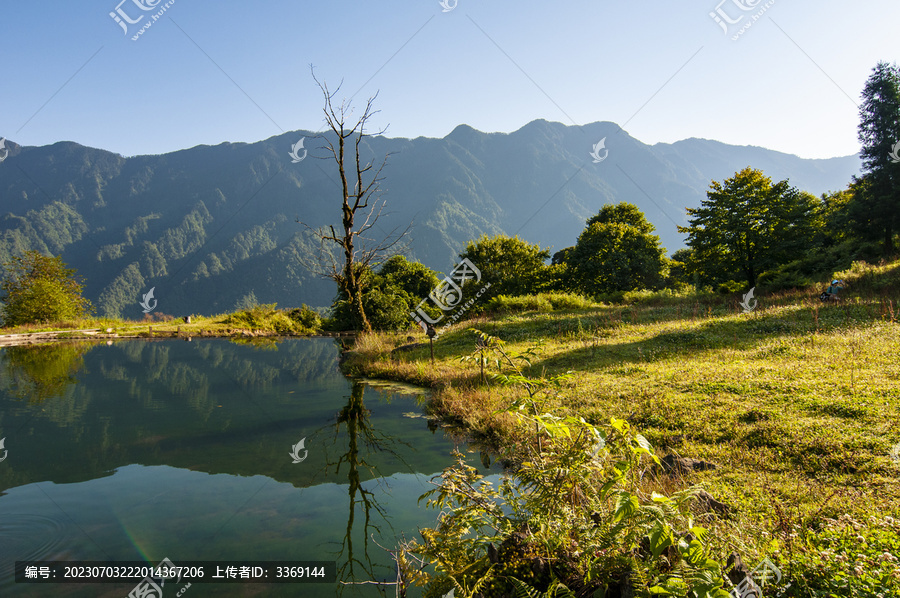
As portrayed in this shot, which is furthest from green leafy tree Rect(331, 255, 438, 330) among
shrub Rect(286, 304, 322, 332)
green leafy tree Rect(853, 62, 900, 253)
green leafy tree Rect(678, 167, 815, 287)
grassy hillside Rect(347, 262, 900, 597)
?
green leafy tree Rect(853, 62, 900, 253)

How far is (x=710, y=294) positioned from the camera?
23312 mm

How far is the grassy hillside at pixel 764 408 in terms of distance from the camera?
2828 mm

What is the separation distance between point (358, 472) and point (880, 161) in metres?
A: 34.8

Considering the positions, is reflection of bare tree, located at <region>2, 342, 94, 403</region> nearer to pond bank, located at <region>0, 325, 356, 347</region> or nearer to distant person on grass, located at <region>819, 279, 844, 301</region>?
pond bank, located at <region>0, 325, 356, 347</region>

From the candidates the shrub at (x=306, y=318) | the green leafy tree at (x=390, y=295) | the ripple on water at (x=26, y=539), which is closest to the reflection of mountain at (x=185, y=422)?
the ripple on water at (x=26, y=539)

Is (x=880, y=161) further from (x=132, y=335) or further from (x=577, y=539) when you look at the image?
(x=132, y=335)

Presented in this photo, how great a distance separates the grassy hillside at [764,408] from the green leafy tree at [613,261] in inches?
529

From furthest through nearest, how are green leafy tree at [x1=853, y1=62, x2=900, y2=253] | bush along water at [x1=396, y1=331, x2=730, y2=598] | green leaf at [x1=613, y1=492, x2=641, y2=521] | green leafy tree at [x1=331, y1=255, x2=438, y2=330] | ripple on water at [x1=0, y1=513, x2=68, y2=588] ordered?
green leafy tree at [x1=853, y1=62, x2=900, y2=253]
green leafy tree at [x1=331, y1=255, x2=438, y2=330]
ripple on water at [x1=0, y1=513, x2=68, y2=588]
bush along water at [x1=396, y1=331, x2=730, y2=598]
green leaf at [x1=613, y1=492, x2=641, y2=521]

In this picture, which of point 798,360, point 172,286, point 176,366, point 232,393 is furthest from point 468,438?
point 172,286

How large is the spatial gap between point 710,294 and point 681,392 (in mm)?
19075

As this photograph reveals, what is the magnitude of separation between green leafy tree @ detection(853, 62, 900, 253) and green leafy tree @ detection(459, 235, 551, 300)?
725 inches

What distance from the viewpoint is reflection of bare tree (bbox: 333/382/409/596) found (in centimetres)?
338

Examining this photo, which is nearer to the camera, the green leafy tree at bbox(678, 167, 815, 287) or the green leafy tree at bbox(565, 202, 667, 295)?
the green leafy tree at bbox(678, 167, 815, 287)

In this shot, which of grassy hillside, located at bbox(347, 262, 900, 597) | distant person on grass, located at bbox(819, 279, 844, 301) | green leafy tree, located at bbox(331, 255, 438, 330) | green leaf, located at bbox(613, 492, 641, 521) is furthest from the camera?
green leafy tree, located at bbox(331, 255, 438, 330)
